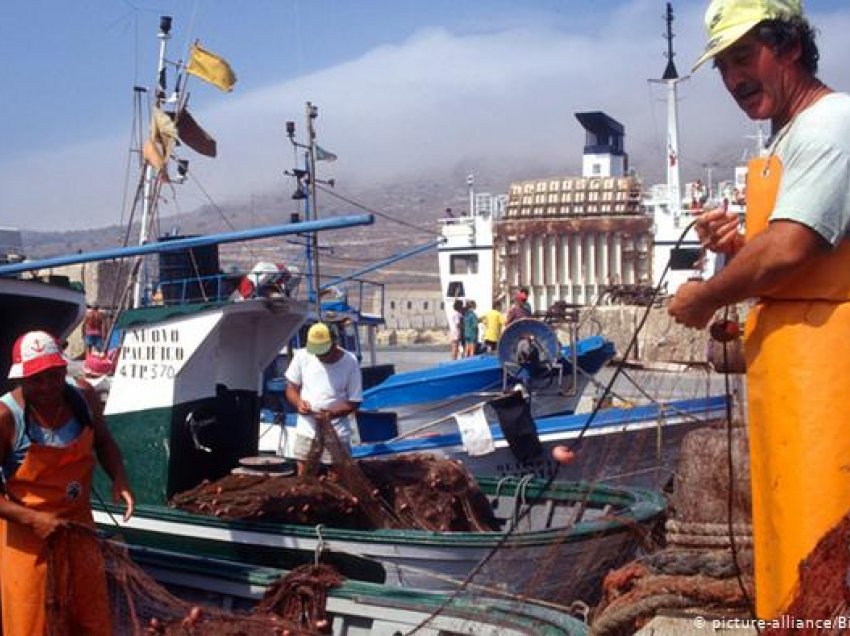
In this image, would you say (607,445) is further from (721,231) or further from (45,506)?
(721,231)

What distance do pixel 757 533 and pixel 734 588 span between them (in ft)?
3.44

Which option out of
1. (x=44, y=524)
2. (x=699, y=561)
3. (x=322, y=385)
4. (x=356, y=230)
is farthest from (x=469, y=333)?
(x=356, y=230)

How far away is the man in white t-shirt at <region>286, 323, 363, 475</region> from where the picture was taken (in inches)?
363

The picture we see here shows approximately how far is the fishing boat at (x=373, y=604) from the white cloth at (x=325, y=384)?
1.74m

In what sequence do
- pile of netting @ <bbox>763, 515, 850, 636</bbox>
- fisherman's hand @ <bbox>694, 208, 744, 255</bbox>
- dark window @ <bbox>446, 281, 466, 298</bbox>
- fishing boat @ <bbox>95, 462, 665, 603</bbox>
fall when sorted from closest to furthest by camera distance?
pile of netting @ <bbox>763, 515, 850, 636</bbox> < fisherman's hand @ <bbox>694, 208, 744, 255</bbox> < fishing boat @ <bbox>95, 462, 665, 603</bbox> < dark window @ <bbox>446, 281, 466, 298</bbox>

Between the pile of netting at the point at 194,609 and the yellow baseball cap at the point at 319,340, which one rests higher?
the yellow baseball cap at the point at 319,340

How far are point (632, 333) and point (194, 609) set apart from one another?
7.84 metres

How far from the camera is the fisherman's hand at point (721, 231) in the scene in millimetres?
2863

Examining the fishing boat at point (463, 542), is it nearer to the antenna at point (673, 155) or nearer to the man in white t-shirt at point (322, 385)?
the man in white t-shirt at point (322, 385)

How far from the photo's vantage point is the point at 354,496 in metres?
8.27

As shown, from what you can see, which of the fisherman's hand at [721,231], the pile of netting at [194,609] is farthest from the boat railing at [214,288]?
the fisherman's hand at [721,231]

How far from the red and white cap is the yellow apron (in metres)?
3.40

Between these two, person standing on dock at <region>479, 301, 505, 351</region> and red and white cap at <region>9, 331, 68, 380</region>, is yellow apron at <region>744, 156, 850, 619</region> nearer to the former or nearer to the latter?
red and white cap at <region>9, 331, 68, 380</region>

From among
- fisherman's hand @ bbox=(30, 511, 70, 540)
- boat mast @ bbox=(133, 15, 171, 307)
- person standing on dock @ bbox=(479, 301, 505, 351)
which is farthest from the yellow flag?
person standing on dock @ bbox=(479, 301, 505, 351)
